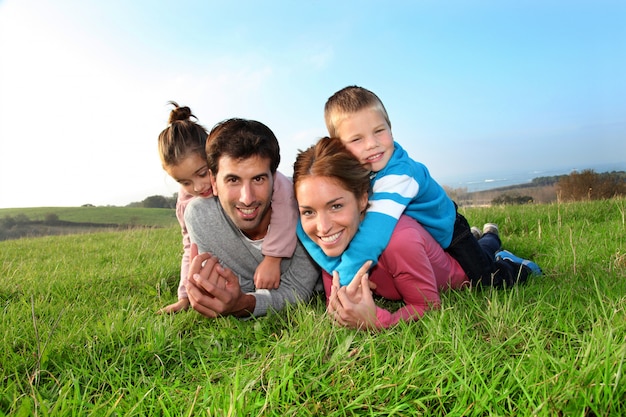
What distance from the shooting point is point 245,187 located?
137 inches

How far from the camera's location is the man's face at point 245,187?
3465 millimetres

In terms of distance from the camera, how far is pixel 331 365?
223cm

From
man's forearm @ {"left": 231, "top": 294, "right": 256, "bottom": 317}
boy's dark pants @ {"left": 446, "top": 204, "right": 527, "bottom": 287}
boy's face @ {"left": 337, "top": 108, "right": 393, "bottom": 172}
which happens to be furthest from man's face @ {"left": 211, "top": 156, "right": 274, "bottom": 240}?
boy's dark pants @ {"left": 446, "top": 204, "right": 527, "bottom": 287}

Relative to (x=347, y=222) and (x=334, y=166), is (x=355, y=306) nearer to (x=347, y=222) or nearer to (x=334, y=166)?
(x=347, y=222)

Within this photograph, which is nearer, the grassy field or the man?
the grassy field

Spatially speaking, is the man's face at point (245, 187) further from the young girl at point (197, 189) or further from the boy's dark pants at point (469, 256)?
the boy's dark pants at point (469, 256)

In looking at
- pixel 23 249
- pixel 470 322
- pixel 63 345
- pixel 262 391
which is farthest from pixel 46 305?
pixel 23 249

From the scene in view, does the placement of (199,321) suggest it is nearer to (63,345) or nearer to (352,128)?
(63,345)

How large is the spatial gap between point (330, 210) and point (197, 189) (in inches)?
64.7

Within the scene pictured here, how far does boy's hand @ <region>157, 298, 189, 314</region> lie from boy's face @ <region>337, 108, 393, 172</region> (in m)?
1.94

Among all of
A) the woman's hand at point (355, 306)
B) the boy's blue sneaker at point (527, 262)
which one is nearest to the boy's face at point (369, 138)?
the woman's hand at point (355, 306)

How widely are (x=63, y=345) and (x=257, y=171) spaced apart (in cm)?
179

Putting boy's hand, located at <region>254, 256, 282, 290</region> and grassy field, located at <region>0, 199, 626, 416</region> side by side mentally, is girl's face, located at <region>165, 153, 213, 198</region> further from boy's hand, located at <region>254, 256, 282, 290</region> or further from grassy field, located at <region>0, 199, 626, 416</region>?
grassy field, located at <region>0, 199, 626, 416</region>

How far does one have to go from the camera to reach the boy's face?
3.23 m
